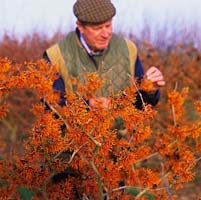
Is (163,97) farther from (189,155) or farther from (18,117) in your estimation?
(189,155)

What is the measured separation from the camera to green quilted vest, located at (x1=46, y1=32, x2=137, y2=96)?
4141mm

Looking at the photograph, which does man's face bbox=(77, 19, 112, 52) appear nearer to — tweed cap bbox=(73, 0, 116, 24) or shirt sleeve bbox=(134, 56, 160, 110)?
tweed cap bbox=(73, 0, 116, 24)

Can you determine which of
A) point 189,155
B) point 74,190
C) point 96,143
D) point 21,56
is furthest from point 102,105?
point 21,56

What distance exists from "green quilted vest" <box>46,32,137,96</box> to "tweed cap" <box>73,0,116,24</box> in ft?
0.61

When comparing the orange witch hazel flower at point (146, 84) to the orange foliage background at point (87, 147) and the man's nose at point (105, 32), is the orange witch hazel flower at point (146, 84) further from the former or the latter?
the man's nose at point (105, 32)

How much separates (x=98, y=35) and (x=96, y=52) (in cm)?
13

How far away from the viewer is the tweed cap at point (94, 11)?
13.4 ft

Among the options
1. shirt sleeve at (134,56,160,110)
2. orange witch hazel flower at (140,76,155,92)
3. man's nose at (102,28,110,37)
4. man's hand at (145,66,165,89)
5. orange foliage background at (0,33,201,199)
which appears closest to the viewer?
orange foliage background at (0,33,201,199)

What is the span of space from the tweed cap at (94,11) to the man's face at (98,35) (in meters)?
0.04

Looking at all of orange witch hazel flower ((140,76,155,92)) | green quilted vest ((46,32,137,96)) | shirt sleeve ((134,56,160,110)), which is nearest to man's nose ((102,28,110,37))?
green quilted vest ((46,32,137,96))

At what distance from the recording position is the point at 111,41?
4.32m

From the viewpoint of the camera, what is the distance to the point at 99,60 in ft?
13.9

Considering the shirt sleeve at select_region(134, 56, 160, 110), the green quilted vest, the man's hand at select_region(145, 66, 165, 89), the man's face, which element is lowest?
the shirt sleeve at select_region(134, 56, 160, 110)

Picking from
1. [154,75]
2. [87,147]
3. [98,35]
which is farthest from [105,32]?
[87,147]
